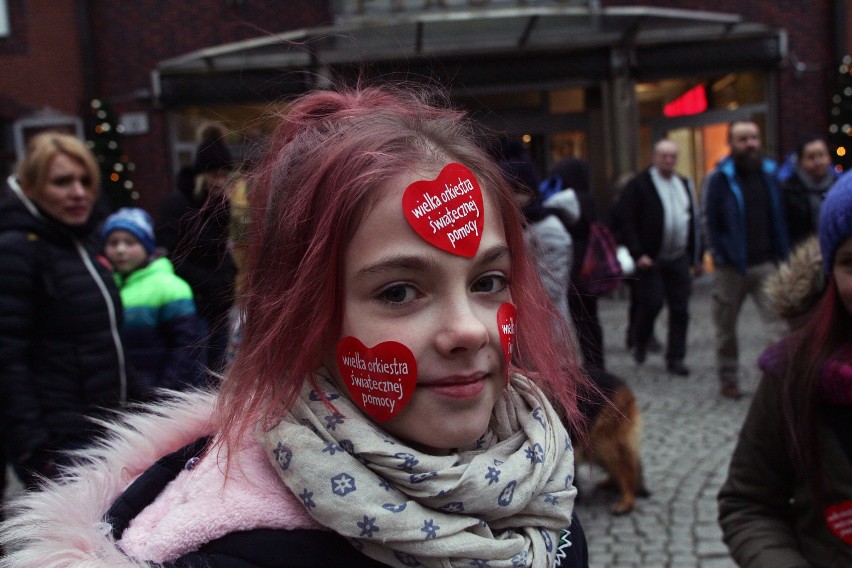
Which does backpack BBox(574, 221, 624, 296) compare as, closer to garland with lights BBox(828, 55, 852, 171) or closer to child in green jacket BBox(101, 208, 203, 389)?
child in green jacket BBox(101, 208, 203, 389)

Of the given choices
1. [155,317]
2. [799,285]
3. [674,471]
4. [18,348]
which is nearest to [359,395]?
[799,285]

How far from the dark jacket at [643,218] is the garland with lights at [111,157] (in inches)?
283

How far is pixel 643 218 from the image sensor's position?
6.64 metres

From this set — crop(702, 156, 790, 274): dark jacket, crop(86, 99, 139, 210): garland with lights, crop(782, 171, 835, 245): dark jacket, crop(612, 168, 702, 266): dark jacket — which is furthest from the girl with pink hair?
crop(86, 99, 139, 210): garland with lights

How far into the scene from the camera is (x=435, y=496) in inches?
40.9

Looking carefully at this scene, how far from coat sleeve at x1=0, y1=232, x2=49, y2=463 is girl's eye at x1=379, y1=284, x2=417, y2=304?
216 centimetres

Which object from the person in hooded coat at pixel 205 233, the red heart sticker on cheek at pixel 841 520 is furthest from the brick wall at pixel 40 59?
the red heart sticker on cheek at pixel 841 520

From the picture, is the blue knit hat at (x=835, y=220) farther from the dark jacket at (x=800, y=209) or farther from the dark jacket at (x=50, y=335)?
the dark jacket at (x=800, y=209)

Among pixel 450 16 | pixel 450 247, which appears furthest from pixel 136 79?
pixel 450 247

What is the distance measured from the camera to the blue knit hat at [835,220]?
1.77 meters

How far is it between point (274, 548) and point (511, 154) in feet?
8.86

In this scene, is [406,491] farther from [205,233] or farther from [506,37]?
[506,37]

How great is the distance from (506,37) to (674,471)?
302 inches

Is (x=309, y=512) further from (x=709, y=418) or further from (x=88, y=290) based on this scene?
(x=709, y=418)
